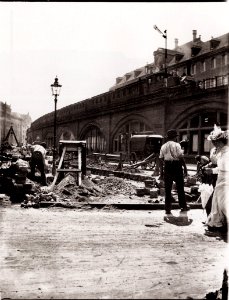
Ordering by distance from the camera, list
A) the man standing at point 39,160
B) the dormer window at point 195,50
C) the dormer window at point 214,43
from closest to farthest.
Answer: the man standing at point 39,160 → the dormer window at point 214,43 → the dormer window at point 195,50

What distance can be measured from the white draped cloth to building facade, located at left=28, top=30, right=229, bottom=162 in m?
13.9

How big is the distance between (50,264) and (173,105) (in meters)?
21.7

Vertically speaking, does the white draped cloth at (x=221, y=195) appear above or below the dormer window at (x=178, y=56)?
below

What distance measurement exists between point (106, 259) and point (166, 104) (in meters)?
21.5

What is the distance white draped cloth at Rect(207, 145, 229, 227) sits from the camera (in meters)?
4.63

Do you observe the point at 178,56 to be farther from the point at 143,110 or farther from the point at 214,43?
the point at 143,110

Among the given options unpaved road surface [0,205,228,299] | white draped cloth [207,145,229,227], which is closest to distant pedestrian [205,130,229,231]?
white draped cloth [207,145,229,227]

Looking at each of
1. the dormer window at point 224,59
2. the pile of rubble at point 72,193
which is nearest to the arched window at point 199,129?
the dormer window at point 224,59

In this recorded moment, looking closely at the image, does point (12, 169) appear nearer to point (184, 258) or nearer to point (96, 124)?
point (184, 258)

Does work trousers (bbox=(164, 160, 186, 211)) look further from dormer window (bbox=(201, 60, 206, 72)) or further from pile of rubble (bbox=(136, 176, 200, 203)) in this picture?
dormer window (bbox=(201, 60, 206, 72))

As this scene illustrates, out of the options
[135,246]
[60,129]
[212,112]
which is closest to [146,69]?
[60,129]

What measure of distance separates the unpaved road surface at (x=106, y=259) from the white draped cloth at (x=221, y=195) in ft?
1.06

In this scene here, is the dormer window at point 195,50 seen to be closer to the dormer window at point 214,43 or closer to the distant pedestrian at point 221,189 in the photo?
the dormer window at point 214,43

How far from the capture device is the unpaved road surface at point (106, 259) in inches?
109
